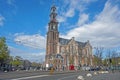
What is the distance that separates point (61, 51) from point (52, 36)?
570 inches

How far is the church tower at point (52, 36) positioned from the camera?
154500mm

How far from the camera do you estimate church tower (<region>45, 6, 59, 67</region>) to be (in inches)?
6083

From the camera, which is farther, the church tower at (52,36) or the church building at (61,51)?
the church tower at (52,36)

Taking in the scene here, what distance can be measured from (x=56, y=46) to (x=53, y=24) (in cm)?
1665

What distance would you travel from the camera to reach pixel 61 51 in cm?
16112

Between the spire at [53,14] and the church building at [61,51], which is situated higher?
the spire at [53,14]

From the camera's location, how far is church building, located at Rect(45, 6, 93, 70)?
150375mm

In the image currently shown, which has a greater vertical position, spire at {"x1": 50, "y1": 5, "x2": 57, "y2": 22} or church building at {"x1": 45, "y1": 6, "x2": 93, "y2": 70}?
spire at {"x1": 50, "y1": 5, "x2": 57, "y2": 22}

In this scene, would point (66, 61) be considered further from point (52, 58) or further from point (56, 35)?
point (56, 35)

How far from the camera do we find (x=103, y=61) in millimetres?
114938

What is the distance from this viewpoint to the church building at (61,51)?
150 metres

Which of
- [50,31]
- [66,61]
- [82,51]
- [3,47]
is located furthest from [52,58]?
[3,47]

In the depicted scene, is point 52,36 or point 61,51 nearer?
point 52,36

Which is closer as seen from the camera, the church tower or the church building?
the church building
